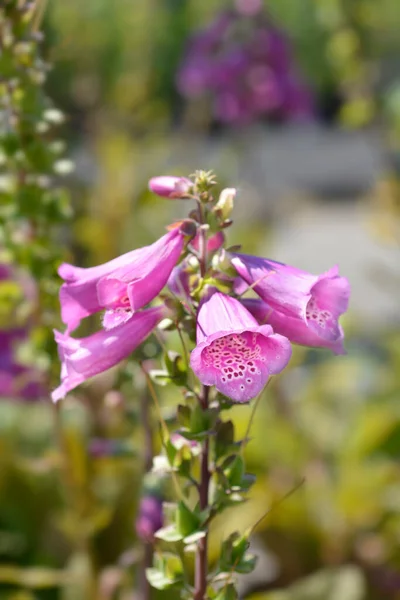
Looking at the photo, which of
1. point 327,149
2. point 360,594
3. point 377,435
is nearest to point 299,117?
point 377,435

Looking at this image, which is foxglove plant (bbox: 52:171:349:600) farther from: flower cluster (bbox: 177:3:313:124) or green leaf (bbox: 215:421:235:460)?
flower cluster (bbox: 177:3:313:124)

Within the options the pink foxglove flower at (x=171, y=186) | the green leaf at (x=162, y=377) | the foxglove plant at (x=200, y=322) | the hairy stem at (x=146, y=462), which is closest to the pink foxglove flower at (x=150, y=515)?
the hairy stem at (x=146, y=462)

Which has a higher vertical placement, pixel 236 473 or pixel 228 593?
pixel 236 473

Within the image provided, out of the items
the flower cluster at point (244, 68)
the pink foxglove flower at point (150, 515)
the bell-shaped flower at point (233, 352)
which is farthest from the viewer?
the flower cluster at point (244, 68)

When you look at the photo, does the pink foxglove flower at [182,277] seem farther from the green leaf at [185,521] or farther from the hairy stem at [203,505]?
the green leaf at [185,521]

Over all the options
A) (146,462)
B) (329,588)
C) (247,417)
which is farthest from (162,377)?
(247,417)

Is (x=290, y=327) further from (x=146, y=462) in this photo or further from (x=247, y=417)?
(x=247, y=417)

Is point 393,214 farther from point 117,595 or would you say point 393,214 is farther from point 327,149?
point 327,149
